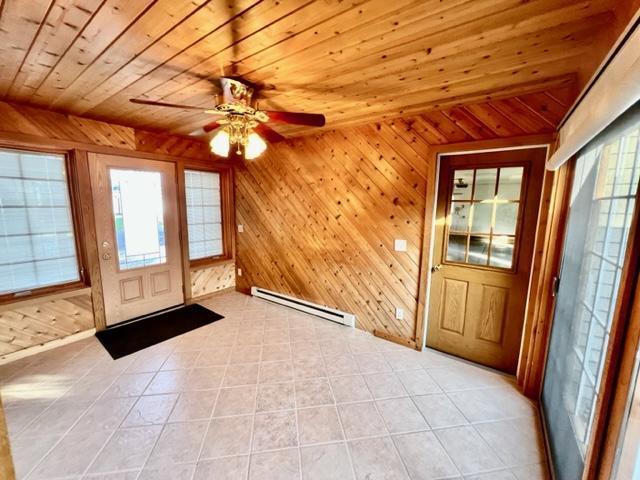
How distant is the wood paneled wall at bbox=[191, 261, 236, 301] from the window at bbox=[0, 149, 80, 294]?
140cm

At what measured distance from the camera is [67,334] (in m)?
2.84

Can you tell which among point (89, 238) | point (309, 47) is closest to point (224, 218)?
point (89, 238)

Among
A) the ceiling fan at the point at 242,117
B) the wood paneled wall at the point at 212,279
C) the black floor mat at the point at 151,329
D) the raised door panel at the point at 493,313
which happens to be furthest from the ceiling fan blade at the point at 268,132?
the wood paneled wall at the point at 212,279

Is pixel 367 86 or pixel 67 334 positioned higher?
pixel 367 86

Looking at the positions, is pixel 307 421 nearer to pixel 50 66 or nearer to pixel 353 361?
pixel 353 361

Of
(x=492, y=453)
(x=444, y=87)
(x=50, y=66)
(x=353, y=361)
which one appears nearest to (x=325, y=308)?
(x=353, y=361)

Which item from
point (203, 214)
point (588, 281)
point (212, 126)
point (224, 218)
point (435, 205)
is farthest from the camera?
point (224, 218)

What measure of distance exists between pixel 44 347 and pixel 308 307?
9.37ft

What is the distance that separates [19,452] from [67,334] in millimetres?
1557

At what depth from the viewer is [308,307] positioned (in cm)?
363

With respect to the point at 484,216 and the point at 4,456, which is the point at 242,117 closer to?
the point at 4,456

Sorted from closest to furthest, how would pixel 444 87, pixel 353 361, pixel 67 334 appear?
pixel 444 87, pixel 353 361, pixel 67 334

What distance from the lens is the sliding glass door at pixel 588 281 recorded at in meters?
1.16

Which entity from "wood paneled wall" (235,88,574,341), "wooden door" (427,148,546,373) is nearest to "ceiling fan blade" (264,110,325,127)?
"wood paneled wall" (235,88,574,341)
